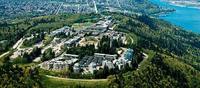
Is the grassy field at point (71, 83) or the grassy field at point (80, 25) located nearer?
the grassy field at point (71, 83)

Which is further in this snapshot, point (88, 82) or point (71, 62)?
point (71, 62)

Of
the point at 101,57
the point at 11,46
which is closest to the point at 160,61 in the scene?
the point at 101,57

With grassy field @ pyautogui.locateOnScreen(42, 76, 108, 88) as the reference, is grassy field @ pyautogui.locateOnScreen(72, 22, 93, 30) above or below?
below

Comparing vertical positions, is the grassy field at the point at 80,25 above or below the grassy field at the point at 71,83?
below

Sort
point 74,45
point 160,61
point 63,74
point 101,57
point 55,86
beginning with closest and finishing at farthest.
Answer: point 55,86
point 63,74
point 101,57
point 160,61
point 74,45

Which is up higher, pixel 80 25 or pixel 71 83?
pixel 71 83

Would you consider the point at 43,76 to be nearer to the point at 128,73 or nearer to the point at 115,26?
the point at 128,73

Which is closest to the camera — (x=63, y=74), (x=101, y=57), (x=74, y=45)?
(x=63, y=74)

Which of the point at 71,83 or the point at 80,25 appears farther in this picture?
the point at 80,25
